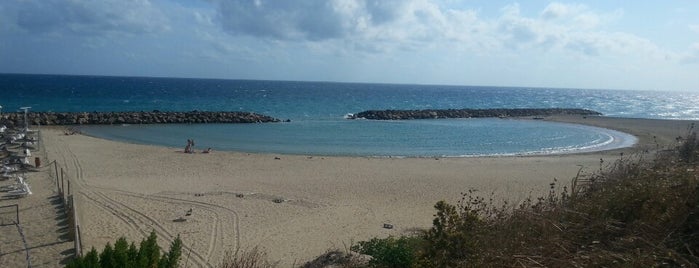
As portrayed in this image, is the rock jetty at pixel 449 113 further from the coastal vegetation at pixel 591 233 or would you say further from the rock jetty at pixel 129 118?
the coastal vegetation at pixel 591 233

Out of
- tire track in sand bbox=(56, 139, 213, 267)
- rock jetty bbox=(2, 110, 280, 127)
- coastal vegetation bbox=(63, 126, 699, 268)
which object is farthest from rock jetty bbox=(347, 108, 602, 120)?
coastal vegetation bbox=(63, 126, 699, 268)

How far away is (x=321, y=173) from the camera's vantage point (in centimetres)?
2055

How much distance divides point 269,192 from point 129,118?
3211 cm

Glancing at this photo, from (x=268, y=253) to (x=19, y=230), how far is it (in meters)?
5.27

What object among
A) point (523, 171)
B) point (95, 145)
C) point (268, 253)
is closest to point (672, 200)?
point (268, 253)

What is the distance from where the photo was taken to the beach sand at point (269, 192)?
37.5ft

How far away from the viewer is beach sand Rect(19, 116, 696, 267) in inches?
450

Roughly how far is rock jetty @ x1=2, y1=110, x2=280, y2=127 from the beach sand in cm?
1522

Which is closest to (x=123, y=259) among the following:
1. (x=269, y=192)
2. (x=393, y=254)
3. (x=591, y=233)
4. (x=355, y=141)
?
(x=393, y=254)

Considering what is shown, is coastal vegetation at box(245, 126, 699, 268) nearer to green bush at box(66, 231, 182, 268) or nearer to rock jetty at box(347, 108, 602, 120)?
green bush at box(66, 231, 182, 268)

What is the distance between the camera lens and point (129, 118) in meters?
44.0

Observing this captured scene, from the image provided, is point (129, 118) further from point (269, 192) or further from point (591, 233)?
point (591, 233)

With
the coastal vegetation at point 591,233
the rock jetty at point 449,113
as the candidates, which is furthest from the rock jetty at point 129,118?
the coastal vegetation at point 591,233

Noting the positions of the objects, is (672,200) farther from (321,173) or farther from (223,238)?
(321,173)
